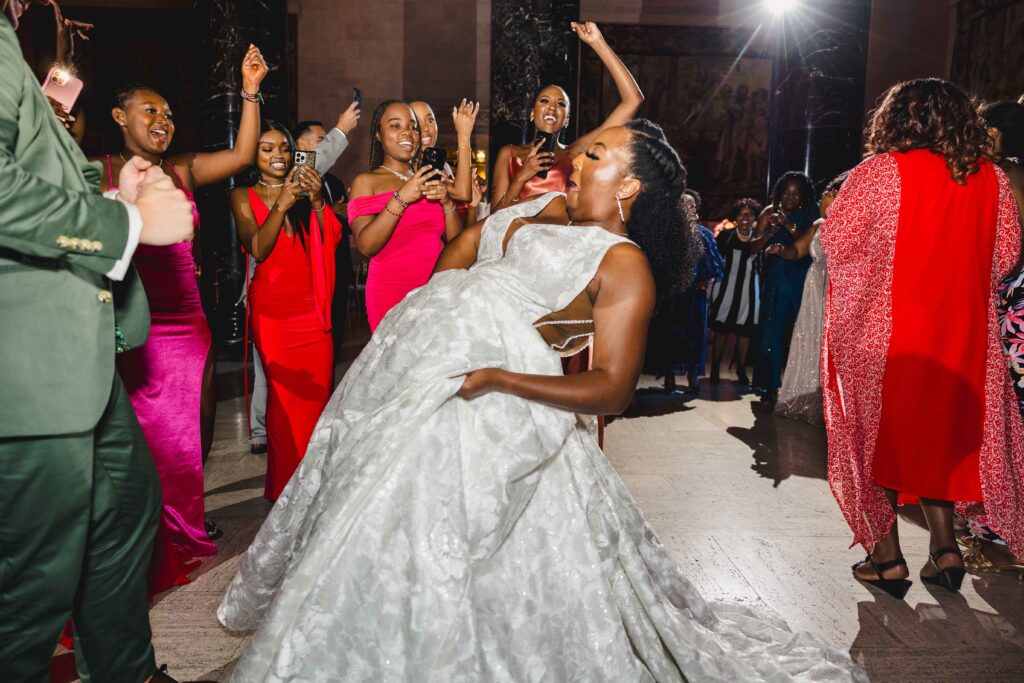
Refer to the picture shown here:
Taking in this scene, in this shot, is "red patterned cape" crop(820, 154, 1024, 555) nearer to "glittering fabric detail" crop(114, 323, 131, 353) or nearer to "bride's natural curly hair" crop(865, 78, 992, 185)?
"bride's natural curly hair" crop(865, 78, 992, 185)

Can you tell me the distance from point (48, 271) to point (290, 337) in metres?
2.22

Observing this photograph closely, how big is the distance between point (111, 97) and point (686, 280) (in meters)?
2.27

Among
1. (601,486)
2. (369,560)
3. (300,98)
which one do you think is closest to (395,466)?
(369,560)

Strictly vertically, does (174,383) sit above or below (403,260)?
below

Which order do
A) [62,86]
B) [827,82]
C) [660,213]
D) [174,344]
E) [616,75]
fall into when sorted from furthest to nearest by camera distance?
[827,82] < [616,75] < [174,344] < [660,213] < [62,86]

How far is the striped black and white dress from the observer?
23.8 ft

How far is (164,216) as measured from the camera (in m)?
1.65

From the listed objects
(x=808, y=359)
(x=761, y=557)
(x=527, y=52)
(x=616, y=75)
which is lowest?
(x=761, y=557)

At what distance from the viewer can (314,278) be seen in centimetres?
386

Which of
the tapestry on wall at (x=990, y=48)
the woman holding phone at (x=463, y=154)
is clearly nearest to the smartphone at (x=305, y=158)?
the woman holding phone at (x=463, y=154)

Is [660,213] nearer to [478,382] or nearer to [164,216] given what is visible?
[478,382]

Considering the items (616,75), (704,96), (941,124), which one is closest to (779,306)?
(616,75)

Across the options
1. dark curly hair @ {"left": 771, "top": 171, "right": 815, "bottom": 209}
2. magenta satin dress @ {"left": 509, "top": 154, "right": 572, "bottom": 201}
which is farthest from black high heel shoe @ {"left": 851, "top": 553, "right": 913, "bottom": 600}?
dark curly hair @ {"left": 771, "top": 171, "right": 815, "bottom": 209}

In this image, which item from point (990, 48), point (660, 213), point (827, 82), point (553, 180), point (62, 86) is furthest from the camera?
point (990, 48)
